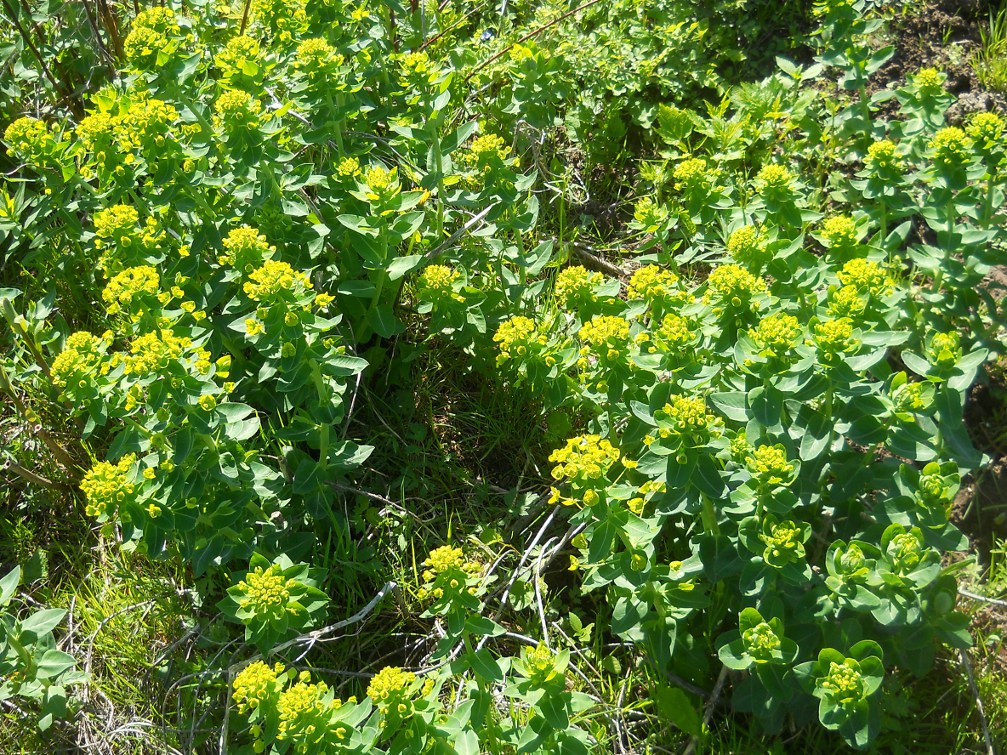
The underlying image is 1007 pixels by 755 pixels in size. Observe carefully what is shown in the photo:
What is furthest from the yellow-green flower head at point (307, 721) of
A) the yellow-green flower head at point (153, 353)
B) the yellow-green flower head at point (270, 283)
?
the yellow-green flower head at point (270, 283)

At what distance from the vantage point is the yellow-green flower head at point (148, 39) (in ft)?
9.69

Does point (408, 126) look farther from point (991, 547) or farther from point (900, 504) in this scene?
point (991, 547)

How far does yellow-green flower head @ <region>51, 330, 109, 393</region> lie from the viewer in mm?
2578

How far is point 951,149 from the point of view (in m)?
2.85

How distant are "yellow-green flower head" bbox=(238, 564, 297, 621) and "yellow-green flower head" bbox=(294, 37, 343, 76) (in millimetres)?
1652

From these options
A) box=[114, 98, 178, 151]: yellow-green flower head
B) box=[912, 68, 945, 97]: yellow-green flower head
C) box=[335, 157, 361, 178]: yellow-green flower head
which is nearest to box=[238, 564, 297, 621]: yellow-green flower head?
box=[335, 157, 361, 178]: yellow-green flower head

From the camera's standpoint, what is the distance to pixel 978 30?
4188mm

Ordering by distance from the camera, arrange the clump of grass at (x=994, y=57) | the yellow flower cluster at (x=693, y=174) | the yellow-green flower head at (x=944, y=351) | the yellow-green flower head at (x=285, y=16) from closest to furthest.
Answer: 1. the yellow-green flower head at (x=944, y=351)
2. the yellow flower cluster at (x=693, y=174)
3. the yellow-green flower head at (x=285, y=16)
4. the clump of grass at (x=994, y=57)

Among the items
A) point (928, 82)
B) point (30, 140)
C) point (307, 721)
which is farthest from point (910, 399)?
point (30, 140)

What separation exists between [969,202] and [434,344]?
2008 mm

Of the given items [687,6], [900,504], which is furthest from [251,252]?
[687,6]

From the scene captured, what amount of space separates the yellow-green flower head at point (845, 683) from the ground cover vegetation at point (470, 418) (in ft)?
0.03

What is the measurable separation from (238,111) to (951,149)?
7.55 ft

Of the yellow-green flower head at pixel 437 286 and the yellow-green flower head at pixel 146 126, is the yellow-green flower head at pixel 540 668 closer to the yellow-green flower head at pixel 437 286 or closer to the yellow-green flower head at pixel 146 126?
the yellow-green flower head at pixel 437 286
